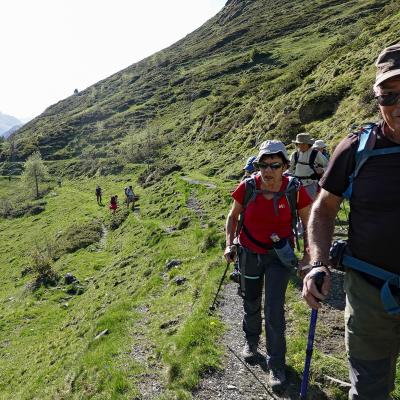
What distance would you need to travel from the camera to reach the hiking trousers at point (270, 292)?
6238 millimetres

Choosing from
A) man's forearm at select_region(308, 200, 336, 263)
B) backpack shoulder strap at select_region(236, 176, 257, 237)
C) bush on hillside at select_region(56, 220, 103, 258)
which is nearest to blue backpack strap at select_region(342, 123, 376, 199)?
man's forearm at select_region(308, 200, 336, 263)

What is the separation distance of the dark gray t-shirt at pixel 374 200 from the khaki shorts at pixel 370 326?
11.1 inches

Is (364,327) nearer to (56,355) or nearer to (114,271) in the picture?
(56,355)

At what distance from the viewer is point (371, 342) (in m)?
3.75

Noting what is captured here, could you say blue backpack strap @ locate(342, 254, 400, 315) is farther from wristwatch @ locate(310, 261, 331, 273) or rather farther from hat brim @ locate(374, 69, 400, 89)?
hat brim @ locate(374, 69, 400, 89)

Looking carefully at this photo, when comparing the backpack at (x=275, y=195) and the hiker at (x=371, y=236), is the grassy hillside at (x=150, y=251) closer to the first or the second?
the backpack at (x=275, y=195)

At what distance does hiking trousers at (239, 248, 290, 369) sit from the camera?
624 centimetres

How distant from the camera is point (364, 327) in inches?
149

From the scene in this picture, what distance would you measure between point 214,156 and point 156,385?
4255 cm

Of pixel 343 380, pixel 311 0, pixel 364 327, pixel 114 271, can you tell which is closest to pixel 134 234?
pixel 114 271

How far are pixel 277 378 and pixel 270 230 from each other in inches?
91.7

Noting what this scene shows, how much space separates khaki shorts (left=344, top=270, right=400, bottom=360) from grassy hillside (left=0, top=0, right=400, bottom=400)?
2973 millimetres

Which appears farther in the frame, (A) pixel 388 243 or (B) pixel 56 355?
(B) pixel 56 355

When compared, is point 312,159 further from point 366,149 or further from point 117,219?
point 117,219
